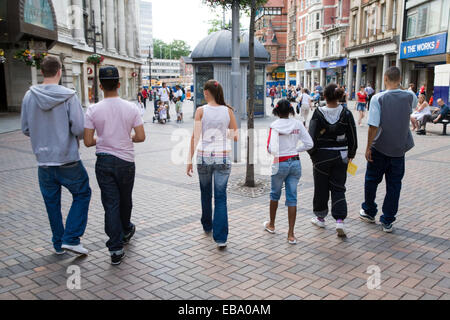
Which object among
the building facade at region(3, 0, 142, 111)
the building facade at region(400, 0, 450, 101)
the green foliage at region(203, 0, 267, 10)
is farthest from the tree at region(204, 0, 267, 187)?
the building facade at region(400, 0, 450, 101)

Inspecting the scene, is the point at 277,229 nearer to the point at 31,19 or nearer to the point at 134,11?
the point at 31,19

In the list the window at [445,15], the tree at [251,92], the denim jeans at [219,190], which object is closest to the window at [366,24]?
the window at [445,15]

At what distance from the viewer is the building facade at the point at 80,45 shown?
23719mm

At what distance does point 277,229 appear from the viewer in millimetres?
5082

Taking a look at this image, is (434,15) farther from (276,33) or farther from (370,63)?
(276,33)

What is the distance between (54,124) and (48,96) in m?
0.28

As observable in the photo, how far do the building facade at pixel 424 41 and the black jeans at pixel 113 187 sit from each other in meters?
23.6

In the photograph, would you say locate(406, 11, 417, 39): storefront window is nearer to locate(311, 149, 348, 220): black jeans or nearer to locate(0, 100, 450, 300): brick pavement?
locate(0, 100, 450, 300): brick pavement

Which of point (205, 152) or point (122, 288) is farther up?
point (205, 152)

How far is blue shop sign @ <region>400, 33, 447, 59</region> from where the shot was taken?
24.4 m

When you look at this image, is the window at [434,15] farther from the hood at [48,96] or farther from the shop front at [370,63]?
the hood at [48,96]
